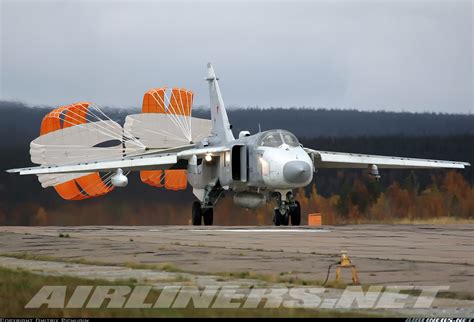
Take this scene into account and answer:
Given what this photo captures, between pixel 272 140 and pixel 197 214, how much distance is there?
6800 millimetres

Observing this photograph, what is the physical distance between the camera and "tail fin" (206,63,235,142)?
44.6 meters

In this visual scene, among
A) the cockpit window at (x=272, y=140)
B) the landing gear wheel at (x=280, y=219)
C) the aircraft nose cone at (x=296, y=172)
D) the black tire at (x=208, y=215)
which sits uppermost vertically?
the cockpit window at (x=272, y=140)

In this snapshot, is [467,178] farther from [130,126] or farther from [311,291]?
[311,291]

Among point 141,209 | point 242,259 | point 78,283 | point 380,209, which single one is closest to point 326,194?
point 380,209

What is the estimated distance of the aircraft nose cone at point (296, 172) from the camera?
113 feet

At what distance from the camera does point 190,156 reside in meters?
41.2

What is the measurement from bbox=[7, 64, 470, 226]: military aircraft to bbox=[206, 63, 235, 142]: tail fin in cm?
5

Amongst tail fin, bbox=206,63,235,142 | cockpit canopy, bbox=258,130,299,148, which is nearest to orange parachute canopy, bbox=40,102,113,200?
tail fin, bbox=206,63,235,142

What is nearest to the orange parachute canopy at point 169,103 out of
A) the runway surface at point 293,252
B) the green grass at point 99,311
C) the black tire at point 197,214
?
the black tire at point 197,214

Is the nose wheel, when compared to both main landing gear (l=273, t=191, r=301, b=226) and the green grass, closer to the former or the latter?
main landing gear (l=273, t=191, r=301, b=226)

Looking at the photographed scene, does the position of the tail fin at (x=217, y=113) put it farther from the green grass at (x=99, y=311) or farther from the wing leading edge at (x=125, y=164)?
the green grass at (x=99, y=311)

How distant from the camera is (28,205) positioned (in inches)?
1719

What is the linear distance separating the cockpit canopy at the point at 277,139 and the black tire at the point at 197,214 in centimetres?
616

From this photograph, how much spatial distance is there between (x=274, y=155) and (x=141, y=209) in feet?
Result: 33.8
